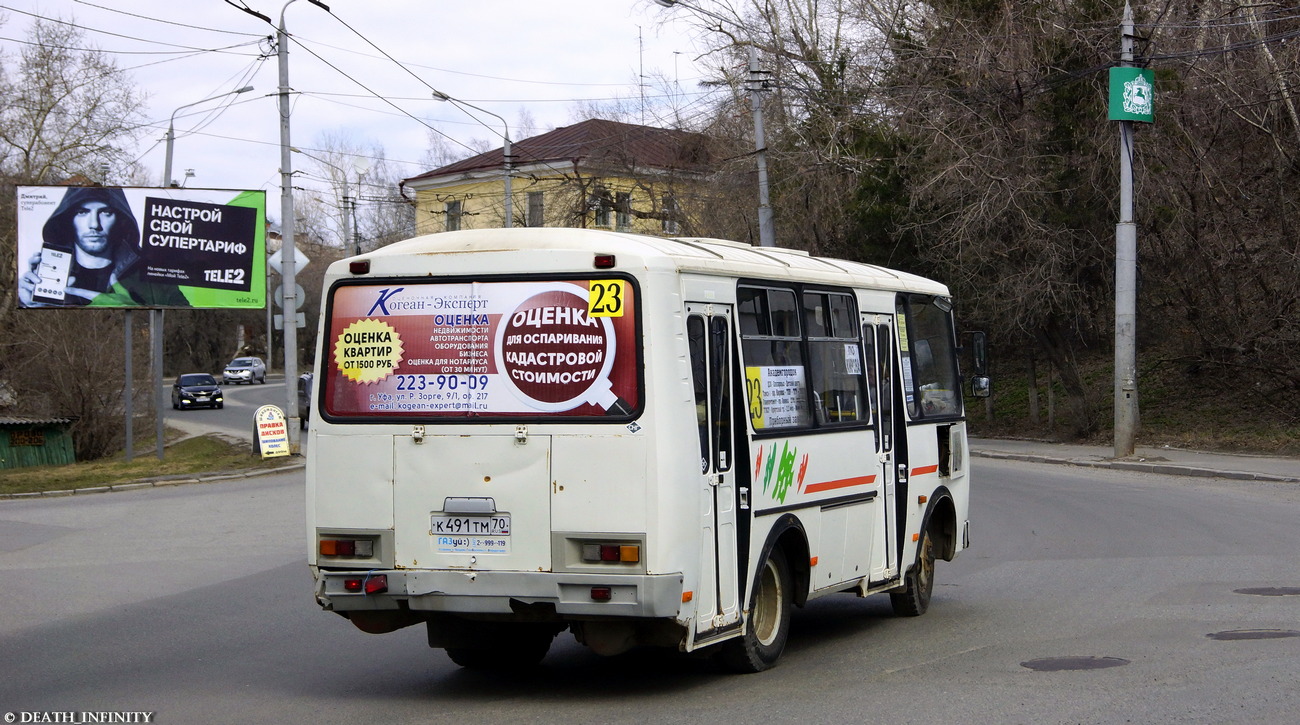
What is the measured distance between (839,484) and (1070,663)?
6.00 feet

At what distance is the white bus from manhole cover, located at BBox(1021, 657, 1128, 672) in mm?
1560

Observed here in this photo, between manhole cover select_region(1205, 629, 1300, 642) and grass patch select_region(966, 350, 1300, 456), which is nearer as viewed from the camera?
manhole cover select_region(1205, 629, 1300, 642)

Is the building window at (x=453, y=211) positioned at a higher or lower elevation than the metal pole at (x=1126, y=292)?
higher

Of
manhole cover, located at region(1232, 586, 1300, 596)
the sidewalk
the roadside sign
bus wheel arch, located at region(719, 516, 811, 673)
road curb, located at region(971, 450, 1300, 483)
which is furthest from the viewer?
the roadside sign

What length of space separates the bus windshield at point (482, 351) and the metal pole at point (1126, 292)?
18.9 m

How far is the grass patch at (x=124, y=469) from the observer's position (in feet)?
77.7

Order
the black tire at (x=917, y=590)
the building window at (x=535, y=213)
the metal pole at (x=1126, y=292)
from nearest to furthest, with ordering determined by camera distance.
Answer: the black tire at (x=917, y=590), the metal pole at (x=1126, y=292), the building window at (x=535, y=213)

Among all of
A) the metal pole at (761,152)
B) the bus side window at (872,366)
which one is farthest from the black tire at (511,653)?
the metal pole at (761,152)

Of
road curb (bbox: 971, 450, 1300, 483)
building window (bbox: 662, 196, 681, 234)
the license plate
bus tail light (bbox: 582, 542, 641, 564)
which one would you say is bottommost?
road curb (bbox: 971, 450, 1300, 483)

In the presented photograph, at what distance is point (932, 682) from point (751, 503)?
144 cm

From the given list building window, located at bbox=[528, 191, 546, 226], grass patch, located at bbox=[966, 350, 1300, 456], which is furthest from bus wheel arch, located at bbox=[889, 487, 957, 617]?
building window, located at bbox=[528, 191, 546, 226]

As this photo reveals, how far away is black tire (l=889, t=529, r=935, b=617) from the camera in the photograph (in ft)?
33.4

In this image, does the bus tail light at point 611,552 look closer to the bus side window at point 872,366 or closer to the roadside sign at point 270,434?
the bus side window at point 872,366

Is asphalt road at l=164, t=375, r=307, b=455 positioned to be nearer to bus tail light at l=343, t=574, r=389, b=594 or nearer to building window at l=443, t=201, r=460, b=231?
building window at l=443, t=201, r=460, b=231
